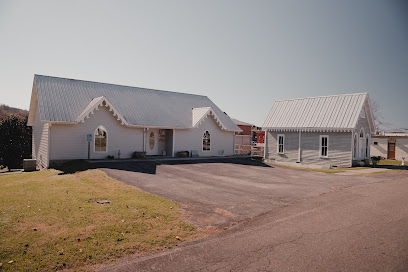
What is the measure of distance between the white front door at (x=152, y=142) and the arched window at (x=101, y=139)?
13.8 ft

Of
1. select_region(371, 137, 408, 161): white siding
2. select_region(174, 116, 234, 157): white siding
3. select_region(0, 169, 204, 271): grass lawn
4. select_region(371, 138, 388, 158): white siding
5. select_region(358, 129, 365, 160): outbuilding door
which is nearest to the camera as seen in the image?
select_region(0, 169, 204, 271): grass lawn

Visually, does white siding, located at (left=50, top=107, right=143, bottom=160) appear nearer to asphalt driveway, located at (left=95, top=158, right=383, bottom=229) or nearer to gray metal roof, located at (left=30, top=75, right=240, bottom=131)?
gray metal roof, located at (left=30, top=75, right=240, bottom=131)

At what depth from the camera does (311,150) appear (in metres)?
28.0

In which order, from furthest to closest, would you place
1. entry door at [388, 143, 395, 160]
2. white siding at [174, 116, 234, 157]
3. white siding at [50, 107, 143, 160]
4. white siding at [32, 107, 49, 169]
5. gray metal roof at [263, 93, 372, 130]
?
entry door at [388, 143, 395, 160] < white siding at [174, 116, 234, 157] < gray metal roof at [263, 93, 372, 130] < white siding at [32, 107, 49, 169] < white siding at [50, 107, 143, 160]

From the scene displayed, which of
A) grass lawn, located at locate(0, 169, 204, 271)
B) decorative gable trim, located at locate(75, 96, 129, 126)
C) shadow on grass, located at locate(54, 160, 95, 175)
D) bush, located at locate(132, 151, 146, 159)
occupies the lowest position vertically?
grass lawn, located at locate(0, 169, 204, 271)

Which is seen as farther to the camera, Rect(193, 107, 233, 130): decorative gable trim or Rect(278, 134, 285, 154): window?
Rect(278, 134, 285, 154): window

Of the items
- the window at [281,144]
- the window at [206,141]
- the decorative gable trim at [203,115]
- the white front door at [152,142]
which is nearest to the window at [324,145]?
the window at [281,144]

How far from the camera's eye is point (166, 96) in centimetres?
3238

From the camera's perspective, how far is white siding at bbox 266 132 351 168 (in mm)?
26000

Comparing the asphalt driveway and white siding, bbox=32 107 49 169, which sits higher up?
white siding, bbox=32 107 49 169

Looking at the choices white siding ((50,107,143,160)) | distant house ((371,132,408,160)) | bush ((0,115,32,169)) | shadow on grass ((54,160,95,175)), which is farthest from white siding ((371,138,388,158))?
bush ((0,115,32,169))

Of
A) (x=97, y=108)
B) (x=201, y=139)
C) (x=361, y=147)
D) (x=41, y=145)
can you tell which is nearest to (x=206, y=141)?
(x=201, y=139)

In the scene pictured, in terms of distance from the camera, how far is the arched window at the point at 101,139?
22984 millimetres

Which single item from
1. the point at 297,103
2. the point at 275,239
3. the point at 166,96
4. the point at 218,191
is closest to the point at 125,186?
the point at 218,191
